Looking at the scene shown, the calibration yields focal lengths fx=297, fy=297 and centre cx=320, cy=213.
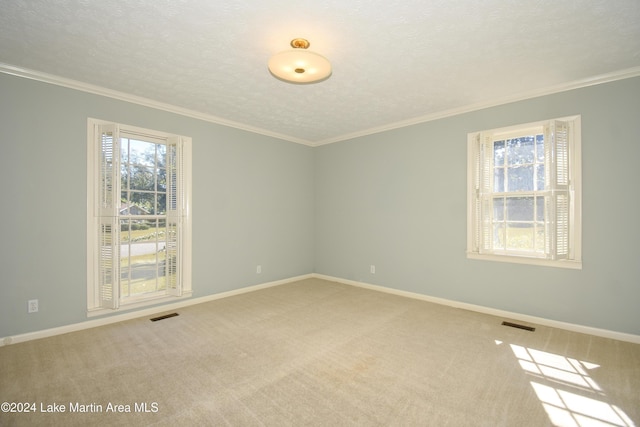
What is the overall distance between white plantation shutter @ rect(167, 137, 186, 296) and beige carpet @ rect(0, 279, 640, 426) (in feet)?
2.07

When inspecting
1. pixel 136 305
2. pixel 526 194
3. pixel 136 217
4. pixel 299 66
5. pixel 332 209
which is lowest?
pixel 136 305

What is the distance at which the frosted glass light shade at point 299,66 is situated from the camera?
2223 mm

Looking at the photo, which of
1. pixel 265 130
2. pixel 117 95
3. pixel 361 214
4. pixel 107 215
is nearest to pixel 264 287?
pixel 361 214

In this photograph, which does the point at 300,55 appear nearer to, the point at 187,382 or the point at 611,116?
the point at 187,382

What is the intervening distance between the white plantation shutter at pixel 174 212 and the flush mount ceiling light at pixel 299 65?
7.38 feet

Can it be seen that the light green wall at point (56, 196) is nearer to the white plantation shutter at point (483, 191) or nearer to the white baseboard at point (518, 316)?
the white baseboard at point (518, 316)

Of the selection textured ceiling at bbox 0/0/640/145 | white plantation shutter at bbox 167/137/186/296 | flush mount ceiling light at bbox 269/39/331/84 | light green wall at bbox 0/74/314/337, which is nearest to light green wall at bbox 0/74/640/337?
light green wall at bbox 0/74/314/337

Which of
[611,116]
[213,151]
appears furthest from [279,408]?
[611,116]

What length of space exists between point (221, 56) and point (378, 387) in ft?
10.1

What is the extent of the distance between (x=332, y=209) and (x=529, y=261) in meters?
3.19

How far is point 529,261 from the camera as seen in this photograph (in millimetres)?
3506

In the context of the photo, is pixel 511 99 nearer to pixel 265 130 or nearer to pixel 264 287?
pixel 265 130

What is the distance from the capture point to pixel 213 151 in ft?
14.6

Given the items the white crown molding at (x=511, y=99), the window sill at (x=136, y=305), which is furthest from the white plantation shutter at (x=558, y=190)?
the window sill at (x=136, y=305)
